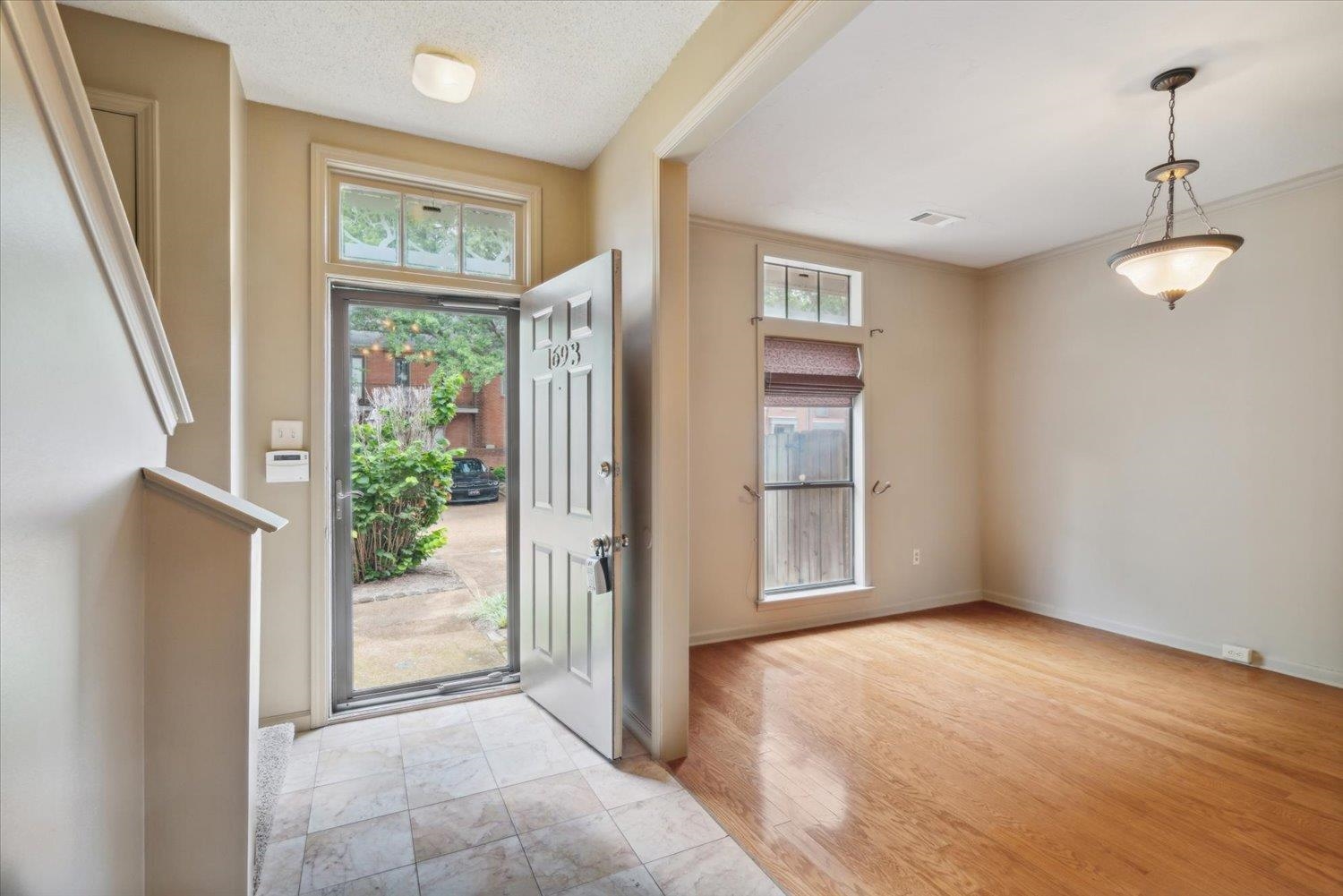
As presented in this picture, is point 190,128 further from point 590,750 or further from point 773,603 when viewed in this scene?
point 773,603

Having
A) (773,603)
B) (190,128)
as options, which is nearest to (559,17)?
(190,128)

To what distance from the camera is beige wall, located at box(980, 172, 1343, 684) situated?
11.1 ft

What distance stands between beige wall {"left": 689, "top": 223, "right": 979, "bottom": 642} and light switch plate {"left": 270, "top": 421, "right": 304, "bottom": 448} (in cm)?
206

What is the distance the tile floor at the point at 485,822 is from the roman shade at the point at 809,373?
8.40ft

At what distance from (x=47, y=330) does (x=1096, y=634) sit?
17.5ft

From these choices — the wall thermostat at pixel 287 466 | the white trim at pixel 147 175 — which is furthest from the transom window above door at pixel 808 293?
the white trim at pixel 147 175

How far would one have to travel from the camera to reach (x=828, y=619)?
448 cm

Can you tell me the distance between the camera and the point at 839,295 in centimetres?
465

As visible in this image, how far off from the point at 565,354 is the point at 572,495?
0.63 m

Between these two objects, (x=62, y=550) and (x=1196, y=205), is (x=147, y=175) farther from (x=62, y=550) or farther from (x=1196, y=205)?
(x=1196, y=205)

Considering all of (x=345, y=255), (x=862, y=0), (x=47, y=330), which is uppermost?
(x=862, y=0)

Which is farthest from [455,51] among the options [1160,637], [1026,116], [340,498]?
[1160,637]

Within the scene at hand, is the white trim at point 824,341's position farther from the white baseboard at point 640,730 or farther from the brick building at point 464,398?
the brick building at point 464,398

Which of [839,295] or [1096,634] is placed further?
[839,295]
